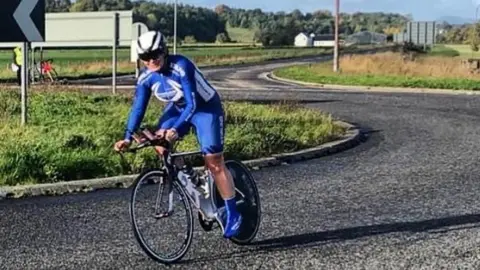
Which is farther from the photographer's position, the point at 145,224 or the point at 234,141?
the point at 234,141

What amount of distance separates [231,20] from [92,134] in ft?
507

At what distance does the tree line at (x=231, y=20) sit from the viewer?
90000 mm

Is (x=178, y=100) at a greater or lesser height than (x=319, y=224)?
greater

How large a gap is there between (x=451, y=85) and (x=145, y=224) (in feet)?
104

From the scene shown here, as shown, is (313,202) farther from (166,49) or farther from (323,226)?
(166,49)

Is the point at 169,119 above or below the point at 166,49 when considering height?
below

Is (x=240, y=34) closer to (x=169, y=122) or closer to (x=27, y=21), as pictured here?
(x=27, y=21)

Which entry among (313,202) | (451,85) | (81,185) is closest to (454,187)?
(313,202)

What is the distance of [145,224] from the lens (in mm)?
6605

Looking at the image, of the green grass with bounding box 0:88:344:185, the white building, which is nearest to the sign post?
the green grass with bounding box 0:88:344:185

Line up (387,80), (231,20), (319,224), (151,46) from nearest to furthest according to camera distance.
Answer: (151,46)
(319,224)
(387,80)
(231,20)

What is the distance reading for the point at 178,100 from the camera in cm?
641

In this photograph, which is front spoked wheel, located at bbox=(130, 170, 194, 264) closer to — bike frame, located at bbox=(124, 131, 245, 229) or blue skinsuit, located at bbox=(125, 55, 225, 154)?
bike frame, located at bbox=(124, 131, 245, 229)

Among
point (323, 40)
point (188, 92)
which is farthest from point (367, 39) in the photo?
point (188, 92)
